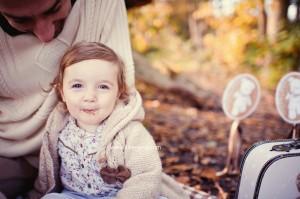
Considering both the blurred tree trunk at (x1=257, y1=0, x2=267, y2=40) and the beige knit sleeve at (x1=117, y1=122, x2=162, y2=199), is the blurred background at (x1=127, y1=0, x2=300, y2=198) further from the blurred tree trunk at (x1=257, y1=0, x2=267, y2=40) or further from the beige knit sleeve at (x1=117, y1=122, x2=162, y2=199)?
the beige knit sleeve at (x1=117, y1=122, x2=162, y2=199)

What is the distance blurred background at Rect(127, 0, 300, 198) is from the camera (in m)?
2.47

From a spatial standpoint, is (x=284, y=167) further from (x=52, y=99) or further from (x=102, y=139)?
(x=52, y=99)

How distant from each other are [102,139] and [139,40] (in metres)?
0.88

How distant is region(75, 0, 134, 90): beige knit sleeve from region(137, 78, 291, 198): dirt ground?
0.67 metres

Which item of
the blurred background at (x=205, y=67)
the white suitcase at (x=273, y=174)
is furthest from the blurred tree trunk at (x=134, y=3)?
the white suitcase at (x=273, y=174)

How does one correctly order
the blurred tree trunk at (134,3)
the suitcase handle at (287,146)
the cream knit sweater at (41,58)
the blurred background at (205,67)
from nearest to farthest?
the cream knit sweater at (41,58)
the suitcase handle at (287,146)
the blurred tree trunk at (134,3)
the blurred background at (205,67)

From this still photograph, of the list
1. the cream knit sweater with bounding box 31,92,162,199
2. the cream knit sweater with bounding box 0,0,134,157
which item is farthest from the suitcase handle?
the cream knit sweater with bounding box 0,0,134,157

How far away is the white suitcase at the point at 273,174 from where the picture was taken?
182 cm

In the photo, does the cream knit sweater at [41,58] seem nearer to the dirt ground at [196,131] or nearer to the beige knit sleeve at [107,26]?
the beige knit sleeve at [107,26]

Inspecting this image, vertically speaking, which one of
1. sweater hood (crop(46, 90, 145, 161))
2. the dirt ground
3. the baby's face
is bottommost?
the dirt ground

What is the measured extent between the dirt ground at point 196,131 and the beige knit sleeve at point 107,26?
67 cm

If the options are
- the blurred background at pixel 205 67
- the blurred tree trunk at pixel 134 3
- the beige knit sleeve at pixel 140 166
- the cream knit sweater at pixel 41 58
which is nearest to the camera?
the beige knit sleeve at pixel 140 166

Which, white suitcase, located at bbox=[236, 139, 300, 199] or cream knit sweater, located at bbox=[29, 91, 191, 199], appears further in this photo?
white suitcase, located at bbox=[236, 139, 300, 199]

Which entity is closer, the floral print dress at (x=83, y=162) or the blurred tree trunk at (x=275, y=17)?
the floral print dress at (x=83, y=162)
